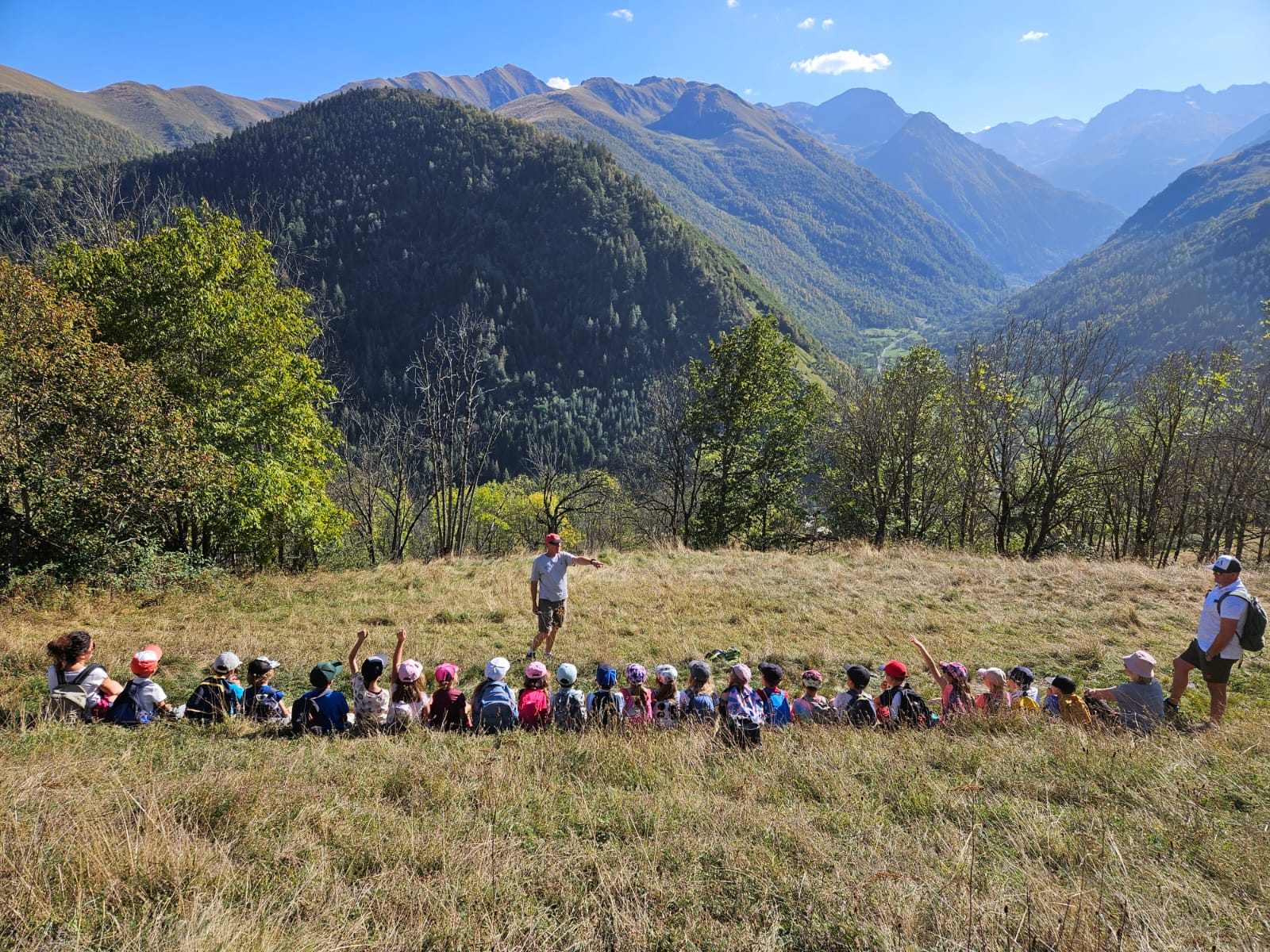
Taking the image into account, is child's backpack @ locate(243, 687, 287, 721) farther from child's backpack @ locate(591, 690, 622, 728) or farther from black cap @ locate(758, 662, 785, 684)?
black cap @ locate(758, 662, 785, 684)

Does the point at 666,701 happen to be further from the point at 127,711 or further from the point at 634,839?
the point at 127,711

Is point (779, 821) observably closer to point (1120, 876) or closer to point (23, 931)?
point (1120, 876)

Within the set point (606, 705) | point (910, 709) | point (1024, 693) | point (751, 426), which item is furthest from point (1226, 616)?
point (751, 426)

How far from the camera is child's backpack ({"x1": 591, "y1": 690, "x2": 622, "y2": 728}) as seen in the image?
20.1ft

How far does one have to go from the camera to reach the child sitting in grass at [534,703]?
640 centimetres

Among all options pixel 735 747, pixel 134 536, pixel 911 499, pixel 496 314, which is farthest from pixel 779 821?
pixel 496 314

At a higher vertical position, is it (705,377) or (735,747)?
(705,377)

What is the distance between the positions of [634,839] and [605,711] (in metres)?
2.60

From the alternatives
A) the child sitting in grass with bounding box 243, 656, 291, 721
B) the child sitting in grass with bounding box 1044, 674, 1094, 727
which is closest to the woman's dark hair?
the child sitting in grass with bounding box 243, 656, 291, 721

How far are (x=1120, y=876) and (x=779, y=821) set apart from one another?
1897 millimetres

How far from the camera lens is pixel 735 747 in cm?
550

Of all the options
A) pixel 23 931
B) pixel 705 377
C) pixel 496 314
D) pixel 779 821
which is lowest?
pixel 779 821

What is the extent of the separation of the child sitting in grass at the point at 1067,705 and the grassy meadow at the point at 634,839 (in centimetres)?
66

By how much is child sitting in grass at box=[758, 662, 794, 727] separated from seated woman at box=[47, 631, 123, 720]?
7632 mm
